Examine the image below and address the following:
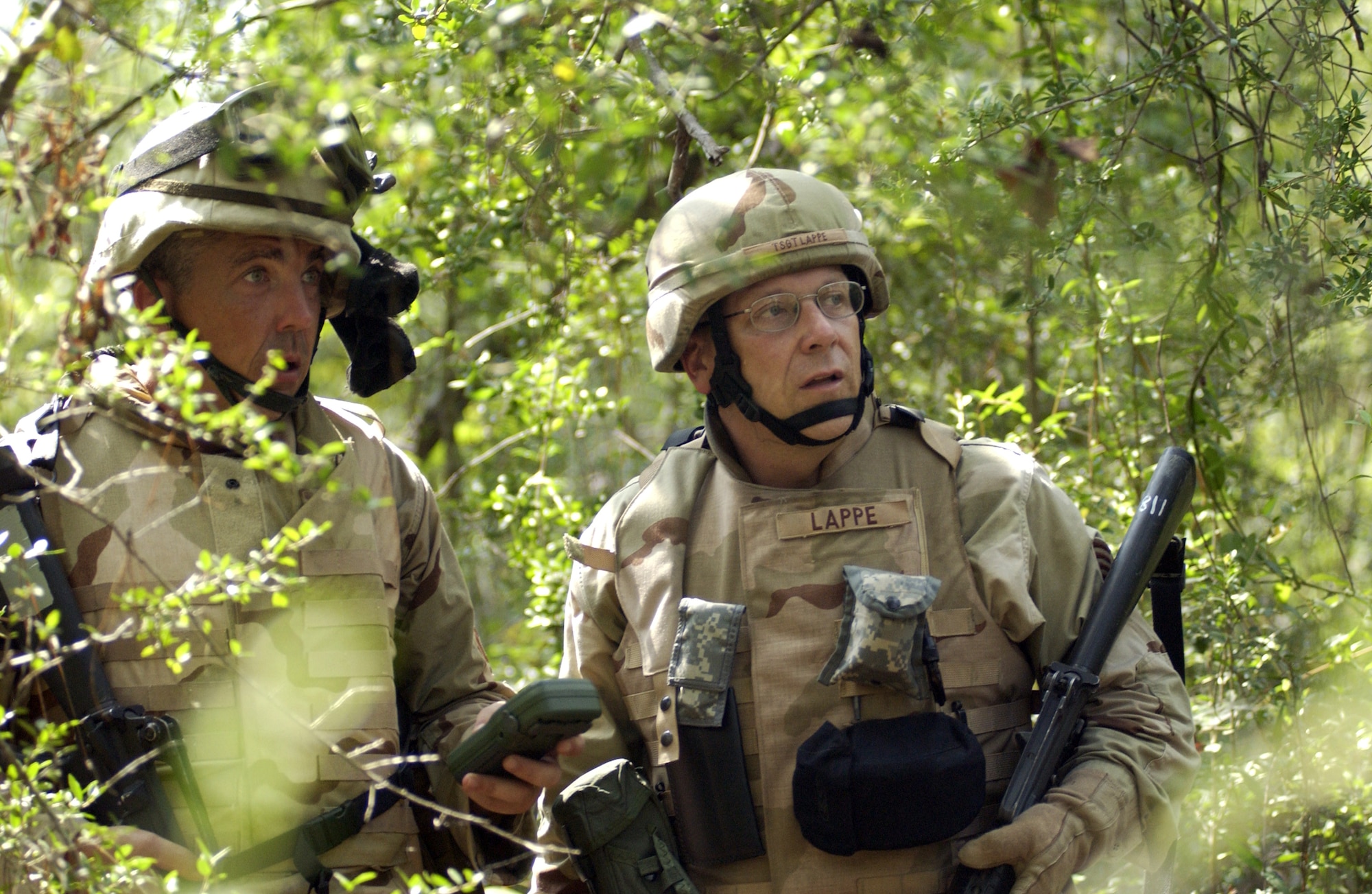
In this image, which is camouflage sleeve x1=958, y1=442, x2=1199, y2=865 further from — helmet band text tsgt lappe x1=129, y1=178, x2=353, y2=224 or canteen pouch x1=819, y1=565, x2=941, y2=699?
helmet band text tsgt lappe x1=129, y1=178, x2=353, y2=224

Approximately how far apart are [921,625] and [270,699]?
1393 millimetres

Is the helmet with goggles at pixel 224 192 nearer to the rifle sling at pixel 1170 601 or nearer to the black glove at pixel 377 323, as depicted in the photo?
the black glove at pixel 377 323

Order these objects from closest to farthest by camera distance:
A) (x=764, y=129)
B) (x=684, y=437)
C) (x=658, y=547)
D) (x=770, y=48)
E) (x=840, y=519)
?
(x=840, y=519) < (x=658, y=547) < (x=684, y=437) < (x=770, y=48) < (x=764, y=129)

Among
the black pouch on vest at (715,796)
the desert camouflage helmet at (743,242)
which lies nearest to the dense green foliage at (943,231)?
the desert camouflage helmet at (743,242)

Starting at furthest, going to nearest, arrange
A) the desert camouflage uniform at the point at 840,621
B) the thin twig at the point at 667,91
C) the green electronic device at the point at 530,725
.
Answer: the thin twig at the point at 667,91 → the desert camouflage uniform at the point at 840,621 → the green electronic device at the point at 530,725

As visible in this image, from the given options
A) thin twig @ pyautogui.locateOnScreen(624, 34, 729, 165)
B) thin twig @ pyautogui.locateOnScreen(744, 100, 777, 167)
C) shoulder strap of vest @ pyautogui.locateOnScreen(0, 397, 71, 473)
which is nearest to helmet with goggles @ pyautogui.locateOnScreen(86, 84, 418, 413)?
shoulder strap of vest @ pyautogui.locateOnScreen(0, 397, 71, 473)

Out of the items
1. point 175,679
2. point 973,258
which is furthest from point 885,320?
point 175,679

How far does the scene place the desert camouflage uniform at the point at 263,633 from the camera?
2766 millimetres

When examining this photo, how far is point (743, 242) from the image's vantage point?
121 inches

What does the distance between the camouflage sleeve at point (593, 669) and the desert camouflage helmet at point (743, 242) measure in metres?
0.49

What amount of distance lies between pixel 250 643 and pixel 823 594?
1324 mm

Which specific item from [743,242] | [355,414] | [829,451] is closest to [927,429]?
[829,451]

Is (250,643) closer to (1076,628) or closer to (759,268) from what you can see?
(759,268)

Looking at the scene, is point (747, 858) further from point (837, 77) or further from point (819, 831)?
point (837, 77)
